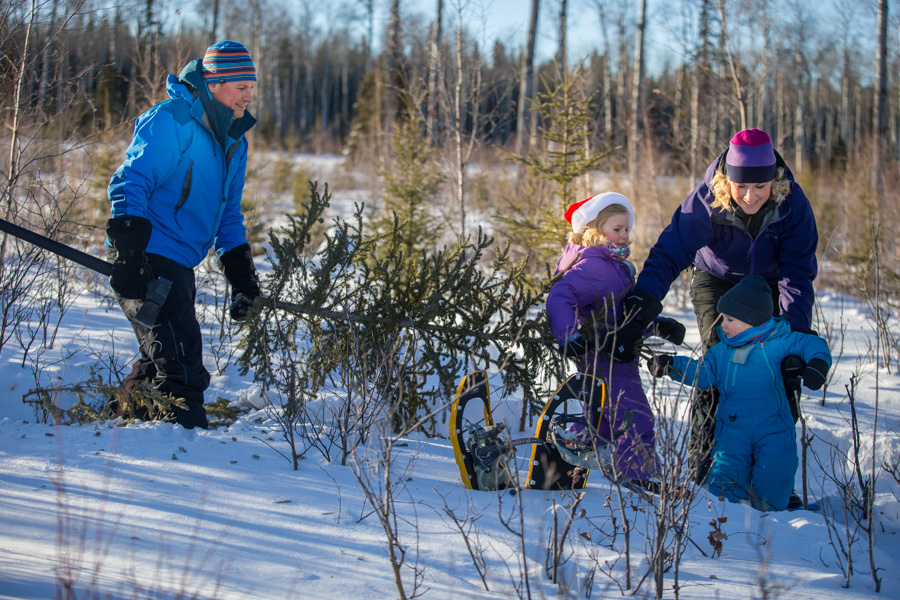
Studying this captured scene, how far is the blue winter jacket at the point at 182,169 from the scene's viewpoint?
2924 millimetres

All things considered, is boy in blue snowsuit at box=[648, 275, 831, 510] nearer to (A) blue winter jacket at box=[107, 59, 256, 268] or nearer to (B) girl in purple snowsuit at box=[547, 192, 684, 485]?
(B) girl in purple snowsuit at box=[547, 192, 684, 485]

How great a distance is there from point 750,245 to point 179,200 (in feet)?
9.56

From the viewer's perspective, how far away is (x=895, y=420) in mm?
4223

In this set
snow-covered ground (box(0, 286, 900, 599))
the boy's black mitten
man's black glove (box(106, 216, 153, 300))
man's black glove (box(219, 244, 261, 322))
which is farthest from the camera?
man's black glove (box(219, 244, 261, 322))

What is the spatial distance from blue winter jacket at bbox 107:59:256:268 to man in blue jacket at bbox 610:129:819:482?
7.19ft

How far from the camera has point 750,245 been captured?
131 inches

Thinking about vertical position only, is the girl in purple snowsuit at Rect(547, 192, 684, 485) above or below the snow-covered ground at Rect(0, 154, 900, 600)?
above

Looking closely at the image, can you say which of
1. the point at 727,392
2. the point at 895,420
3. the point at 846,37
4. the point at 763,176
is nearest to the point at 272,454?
the point at 727,392

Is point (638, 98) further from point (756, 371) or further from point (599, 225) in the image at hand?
point (756, 371)

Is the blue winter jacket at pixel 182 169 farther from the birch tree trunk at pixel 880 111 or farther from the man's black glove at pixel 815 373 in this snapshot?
the birch tree trunk at pixel 880 111

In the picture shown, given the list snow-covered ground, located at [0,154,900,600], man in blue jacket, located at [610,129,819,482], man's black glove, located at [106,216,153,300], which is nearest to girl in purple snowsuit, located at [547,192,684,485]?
man in blue jacket, located at [610,129,819,482]

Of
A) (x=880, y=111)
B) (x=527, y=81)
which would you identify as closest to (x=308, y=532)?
(x=880, y=111)

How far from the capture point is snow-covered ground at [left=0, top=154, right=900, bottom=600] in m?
1.85

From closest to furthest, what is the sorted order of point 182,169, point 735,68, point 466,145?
point 182,169
point 735,68
point 466,145
